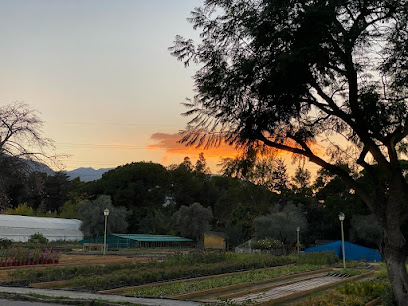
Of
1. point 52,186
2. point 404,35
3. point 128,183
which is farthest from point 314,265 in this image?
point 52,186

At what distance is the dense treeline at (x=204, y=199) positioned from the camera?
5606 centimetres

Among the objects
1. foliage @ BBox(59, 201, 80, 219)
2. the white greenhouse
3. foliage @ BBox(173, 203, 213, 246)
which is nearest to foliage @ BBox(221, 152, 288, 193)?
the white greenhouse

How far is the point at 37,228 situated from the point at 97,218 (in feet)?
24.3

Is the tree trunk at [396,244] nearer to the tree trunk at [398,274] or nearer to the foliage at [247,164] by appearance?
the tree trunk at [398,274]

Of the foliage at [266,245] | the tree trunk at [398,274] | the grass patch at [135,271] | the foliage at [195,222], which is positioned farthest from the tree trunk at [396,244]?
the foliage at [195,222]

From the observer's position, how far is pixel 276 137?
1101 cm

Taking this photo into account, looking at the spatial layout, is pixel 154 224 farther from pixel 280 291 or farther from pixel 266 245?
pixel 280 291

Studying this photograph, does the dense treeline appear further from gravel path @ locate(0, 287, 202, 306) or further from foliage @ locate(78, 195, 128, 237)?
gravel path @ locate(0, 287, 202, 306)

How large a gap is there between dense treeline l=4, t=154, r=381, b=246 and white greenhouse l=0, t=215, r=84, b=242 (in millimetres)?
2006

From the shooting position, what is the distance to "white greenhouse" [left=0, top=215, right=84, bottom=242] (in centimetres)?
5188

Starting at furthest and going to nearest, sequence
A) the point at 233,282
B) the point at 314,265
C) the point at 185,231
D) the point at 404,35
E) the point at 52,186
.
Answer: the point at 52,186 → the point at 185,231 → the point at 314,265 → the point at 233,282 → the point at 404,35

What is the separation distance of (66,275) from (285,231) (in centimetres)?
3371

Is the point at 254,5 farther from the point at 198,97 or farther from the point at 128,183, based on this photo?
the point at 128,183

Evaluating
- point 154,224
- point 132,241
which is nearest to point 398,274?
point 132,241
